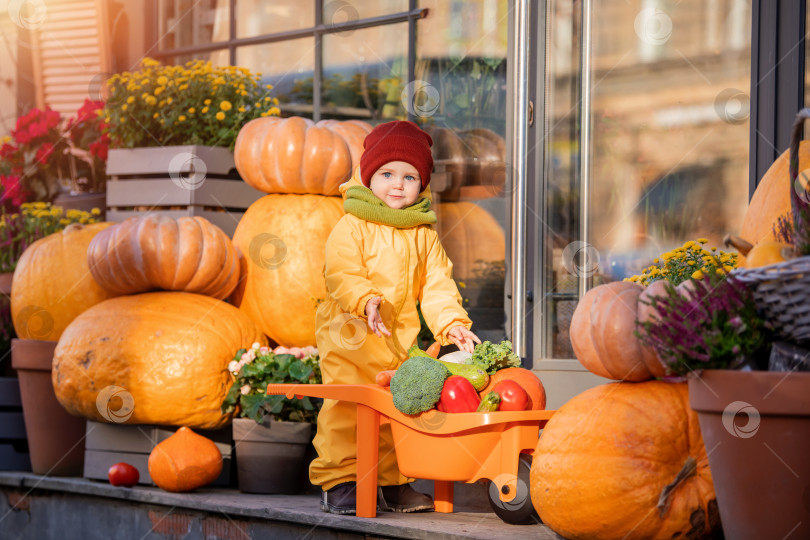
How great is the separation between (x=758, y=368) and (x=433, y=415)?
45.4 inches

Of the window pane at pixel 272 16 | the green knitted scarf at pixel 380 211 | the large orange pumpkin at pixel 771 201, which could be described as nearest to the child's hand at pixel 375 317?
the green knitted scarf at pixel 380 211

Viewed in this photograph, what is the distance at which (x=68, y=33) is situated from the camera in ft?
26.0

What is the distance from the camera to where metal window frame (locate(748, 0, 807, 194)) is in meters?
3.72

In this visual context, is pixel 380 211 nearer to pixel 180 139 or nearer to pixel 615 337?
pixel 615 337

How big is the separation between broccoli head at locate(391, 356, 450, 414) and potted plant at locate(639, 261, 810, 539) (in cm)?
88

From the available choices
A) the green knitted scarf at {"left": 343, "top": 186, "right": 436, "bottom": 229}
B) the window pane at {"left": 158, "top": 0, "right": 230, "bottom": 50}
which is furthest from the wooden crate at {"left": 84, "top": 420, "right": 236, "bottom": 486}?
the window pane at {"left": 158, "top": 0, "right": 230, "bottom": 50}

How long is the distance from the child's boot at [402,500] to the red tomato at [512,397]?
2.36 feet

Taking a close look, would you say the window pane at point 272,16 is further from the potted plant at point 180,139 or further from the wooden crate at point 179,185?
the wooden crate at point 179,185

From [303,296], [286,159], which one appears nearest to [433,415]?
[303,296]

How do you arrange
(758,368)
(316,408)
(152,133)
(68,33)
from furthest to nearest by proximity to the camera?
Answer: (68,33) → (152,133) → (316,408) → (758,368)

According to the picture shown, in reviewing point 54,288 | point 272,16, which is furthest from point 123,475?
point 272,16

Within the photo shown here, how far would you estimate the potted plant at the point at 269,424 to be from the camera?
14.7 ft

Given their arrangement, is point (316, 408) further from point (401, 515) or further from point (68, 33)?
point (68, 33)

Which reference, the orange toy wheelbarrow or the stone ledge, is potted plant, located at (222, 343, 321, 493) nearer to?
the stone ledge
